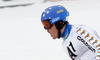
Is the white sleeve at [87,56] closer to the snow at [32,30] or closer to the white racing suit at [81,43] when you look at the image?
the white racing suit at [81,43]

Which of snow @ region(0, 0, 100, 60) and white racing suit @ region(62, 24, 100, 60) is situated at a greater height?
snow @ region(0, 0, 100, 60)

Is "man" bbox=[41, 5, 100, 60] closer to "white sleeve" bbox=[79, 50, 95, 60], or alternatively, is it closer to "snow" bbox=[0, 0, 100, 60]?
"white sleeve" bbox=[79, 50, 95, 60]

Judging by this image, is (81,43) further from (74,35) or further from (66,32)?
(66,32)

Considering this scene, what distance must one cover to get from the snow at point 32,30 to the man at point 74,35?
1.75 m

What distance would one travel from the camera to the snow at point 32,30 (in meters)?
4.10

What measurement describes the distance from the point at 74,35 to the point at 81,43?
101 mm

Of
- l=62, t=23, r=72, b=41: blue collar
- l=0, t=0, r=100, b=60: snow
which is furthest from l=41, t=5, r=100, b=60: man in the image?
l=0, t=0, r=100, b=60: snow

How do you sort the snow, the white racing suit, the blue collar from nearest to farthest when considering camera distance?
the white racing suit → the blue collar → the snow

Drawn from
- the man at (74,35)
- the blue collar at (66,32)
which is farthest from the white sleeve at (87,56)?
the blue collar at (66,32)

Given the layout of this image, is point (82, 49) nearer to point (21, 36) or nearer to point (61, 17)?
point (61, 17)

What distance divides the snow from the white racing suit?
1.76 m

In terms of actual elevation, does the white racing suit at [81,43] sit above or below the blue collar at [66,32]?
below

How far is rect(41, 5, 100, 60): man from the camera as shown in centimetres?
190

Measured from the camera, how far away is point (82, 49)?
1.98 meters
